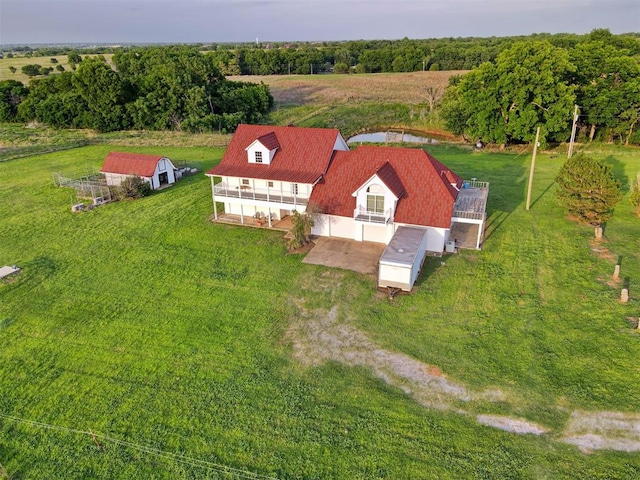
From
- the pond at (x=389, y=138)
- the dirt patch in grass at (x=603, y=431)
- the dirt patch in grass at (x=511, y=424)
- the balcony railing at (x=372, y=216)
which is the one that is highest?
the balcony railing at (x=372, y=216)

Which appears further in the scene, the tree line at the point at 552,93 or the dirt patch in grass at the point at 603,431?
the tree line at the point at 552,93

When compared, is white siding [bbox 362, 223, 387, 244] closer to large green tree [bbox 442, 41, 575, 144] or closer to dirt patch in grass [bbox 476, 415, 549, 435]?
dirt patch in grass [bbox 476, 415, 549, 435]

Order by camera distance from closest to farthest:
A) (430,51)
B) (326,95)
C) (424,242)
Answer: (424,242), (326,95), (430,51)

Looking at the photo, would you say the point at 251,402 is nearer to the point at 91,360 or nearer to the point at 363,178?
the point at 91,360

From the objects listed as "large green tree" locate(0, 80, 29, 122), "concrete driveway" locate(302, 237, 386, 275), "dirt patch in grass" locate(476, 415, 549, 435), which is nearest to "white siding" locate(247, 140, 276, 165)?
"concrete driveway" locate(302, 237, 386, 275)

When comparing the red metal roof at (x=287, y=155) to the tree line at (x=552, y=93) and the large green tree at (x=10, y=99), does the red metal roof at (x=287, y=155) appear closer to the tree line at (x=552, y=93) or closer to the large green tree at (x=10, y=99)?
the tree line at (x=552, y=93)


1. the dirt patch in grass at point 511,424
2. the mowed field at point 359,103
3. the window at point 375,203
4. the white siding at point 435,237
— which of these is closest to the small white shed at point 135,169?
the window at point 375,203

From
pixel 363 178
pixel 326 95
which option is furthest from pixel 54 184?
pixel 326 95
